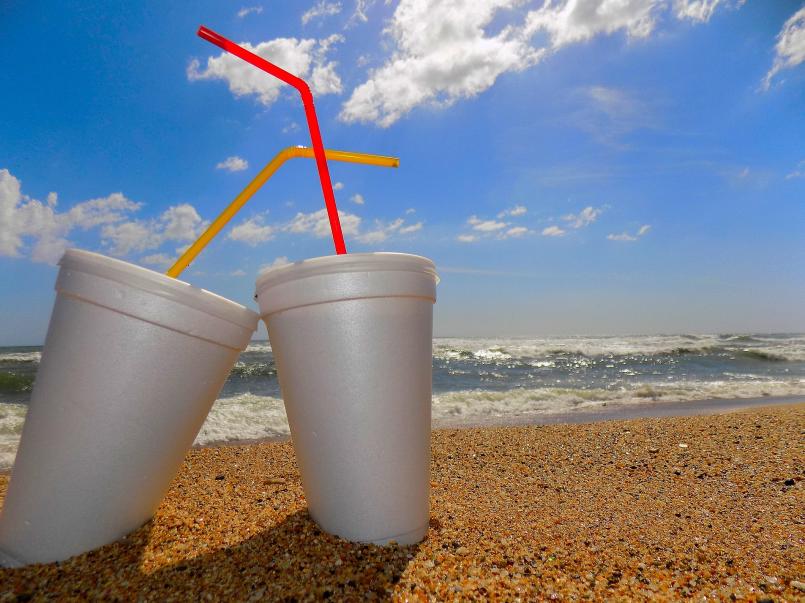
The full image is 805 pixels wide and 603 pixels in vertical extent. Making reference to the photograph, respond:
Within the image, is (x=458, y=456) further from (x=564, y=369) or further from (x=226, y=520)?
(x=564, y=369)

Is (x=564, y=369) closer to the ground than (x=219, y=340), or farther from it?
closer to the ground

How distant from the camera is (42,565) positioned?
208cm

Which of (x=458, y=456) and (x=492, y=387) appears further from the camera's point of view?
(x=492, y=387)

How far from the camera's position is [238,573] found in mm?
1981

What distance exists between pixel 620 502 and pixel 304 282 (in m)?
2.32

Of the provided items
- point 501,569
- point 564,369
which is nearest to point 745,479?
point 501,569

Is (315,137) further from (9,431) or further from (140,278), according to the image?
(9,431)

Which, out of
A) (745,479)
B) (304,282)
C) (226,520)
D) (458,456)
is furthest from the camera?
(458,456)

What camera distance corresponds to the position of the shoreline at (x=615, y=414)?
6.39 m

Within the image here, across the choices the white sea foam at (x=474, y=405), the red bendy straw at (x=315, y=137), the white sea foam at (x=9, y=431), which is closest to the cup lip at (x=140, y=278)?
the red bendy straw at (x=315, y=137)

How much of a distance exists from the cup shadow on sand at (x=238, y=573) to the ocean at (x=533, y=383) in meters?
3.82

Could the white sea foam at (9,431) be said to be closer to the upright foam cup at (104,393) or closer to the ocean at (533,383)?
the ocean at (533,383)

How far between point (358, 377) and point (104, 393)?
3.12ft

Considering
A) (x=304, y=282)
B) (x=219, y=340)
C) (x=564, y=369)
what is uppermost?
(x=304, y=282)
